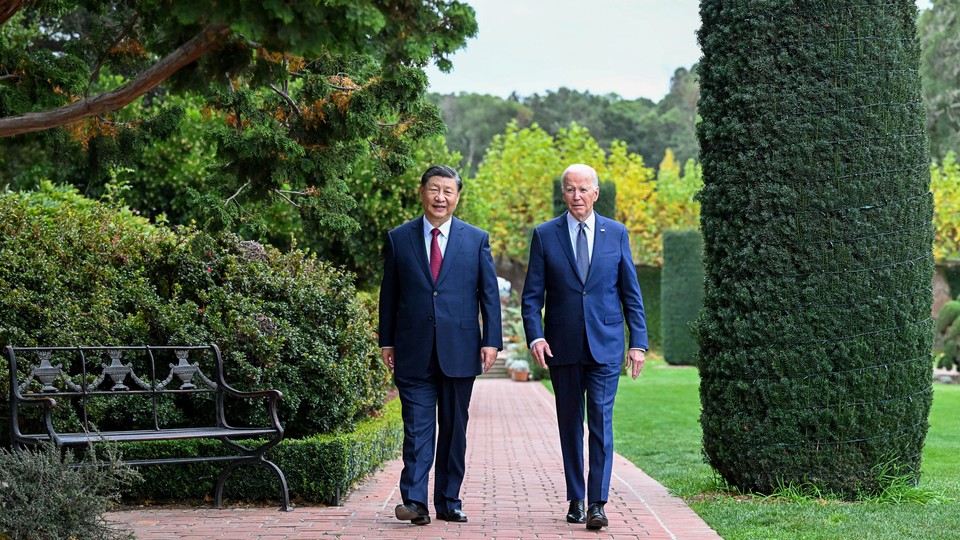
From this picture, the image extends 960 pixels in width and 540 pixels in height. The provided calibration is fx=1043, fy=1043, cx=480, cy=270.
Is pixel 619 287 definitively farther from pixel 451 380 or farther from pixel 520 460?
pixel 520 460

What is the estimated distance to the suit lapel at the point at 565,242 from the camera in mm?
5816

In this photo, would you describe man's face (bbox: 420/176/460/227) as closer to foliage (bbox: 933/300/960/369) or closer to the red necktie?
the red necktie

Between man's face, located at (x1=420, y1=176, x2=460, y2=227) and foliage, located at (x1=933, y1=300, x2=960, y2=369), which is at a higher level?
man's face, located at (x1=420, y1=176, x2=460, y2=227)

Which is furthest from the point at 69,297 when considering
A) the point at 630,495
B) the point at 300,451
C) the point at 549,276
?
the point at 630,495

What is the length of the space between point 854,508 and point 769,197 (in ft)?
6.30

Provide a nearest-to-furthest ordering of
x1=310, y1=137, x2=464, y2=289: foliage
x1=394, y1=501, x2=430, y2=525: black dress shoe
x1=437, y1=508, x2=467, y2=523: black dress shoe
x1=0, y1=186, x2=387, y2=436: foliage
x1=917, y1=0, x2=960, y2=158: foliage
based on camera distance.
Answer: x1=394, y1=501, x2=430, y2=525: black dress shoe
x1=437, y1=508, x2=467, y2=523: black dress shoe
x1=0, y1=186, x2=387, y2=436: foliage
x1=310, y1=137, x2=464, y2=289: foliage
x1=917, y1=0, x2=960, y2=158: foliage

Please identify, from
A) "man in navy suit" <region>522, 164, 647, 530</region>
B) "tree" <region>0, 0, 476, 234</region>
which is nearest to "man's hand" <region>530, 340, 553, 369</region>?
"man in navy suit" <region>522, 164, 647, 530</region>

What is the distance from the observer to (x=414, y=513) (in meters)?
5.57

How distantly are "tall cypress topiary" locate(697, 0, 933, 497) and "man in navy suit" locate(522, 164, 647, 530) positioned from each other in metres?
1.06

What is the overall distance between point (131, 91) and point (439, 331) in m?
2.19

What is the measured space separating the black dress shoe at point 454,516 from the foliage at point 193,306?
1.49 meters

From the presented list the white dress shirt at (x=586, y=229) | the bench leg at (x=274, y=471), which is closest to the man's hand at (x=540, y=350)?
the white dress shirt at (x=586, y=229)

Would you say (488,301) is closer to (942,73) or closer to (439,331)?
(439,331)

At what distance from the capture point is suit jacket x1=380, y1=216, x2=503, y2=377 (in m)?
5.71
